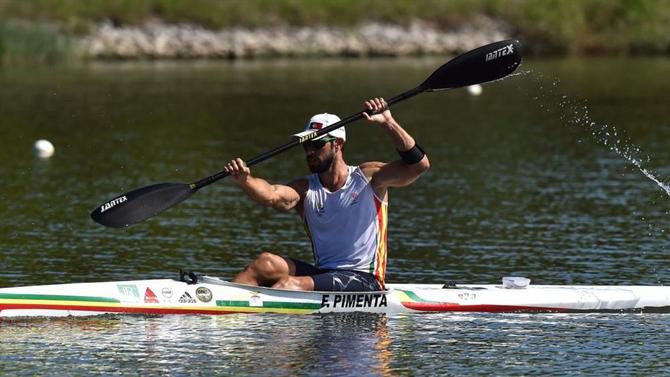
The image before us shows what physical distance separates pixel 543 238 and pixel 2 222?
7.99 metres

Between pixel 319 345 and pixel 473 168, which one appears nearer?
pixel 319 345

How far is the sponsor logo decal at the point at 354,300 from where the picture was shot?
15.6 meters

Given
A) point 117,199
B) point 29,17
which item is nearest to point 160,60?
point 29,17

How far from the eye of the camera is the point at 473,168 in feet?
94.1

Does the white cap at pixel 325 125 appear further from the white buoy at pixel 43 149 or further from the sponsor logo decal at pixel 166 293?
the white buoy at pixel 43 149

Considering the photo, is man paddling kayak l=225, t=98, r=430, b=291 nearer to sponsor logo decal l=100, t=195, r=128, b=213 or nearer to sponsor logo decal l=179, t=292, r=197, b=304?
sponsor logo decal l=179, t=292, r=197, b=304

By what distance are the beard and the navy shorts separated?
1.03 metres

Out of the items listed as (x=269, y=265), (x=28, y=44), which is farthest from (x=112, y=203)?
(x=28, y=44)

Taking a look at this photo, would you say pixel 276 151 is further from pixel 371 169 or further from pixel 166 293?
pixel 166 293

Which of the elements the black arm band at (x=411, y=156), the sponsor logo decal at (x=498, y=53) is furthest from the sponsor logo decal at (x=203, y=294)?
the sponsor logo decal at (x=498, y=53)

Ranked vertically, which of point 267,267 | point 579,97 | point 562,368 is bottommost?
point 562,368

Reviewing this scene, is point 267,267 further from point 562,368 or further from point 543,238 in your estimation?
point 543,238

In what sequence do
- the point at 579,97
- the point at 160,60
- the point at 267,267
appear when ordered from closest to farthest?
the point at 267,267 < the point at 579,97 < the point at 160,60

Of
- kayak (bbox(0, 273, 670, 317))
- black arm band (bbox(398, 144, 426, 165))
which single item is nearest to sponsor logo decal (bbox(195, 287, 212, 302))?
kayak (bbox(0, 273, 670, 317))
